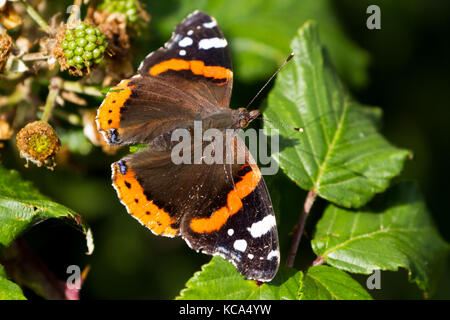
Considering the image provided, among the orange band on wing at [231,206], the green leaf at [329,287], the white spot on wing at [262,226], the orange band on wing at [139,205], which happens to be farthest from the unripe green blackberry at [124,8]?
the green leaf at [329,287]

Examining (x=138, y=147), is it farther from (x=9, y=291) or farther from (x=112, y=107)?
(x=9, y=291)

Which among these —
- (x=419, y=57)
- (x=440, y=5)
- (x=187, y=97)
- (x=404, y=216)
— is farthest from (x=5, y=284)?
(x=440, y=5)

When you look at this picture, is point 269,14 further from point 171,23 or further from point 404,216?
point 404,216

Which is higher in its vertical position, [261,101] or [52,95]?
[52,95]

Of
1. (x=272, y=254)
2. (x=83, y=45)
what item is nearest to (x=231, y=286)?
(x=272, y=254)

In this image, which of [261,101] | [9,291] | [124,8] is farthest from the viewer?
[261,101]

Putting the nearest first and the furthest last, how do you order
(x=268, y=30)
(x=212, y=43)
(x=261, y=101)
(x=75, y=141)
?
(x=212, y=43) → (x=261, y=101) → (x=75, y=141) → (x=268, y=30)

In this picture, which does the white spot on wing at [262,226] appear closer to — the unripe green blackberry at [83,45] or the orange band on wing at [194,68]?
the orange band on wing at [194,68]

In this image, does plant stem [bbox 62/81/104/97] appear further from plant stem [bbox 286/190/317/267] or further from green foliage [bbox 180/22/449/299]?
plant stem [bbox 286/190/317/267]
